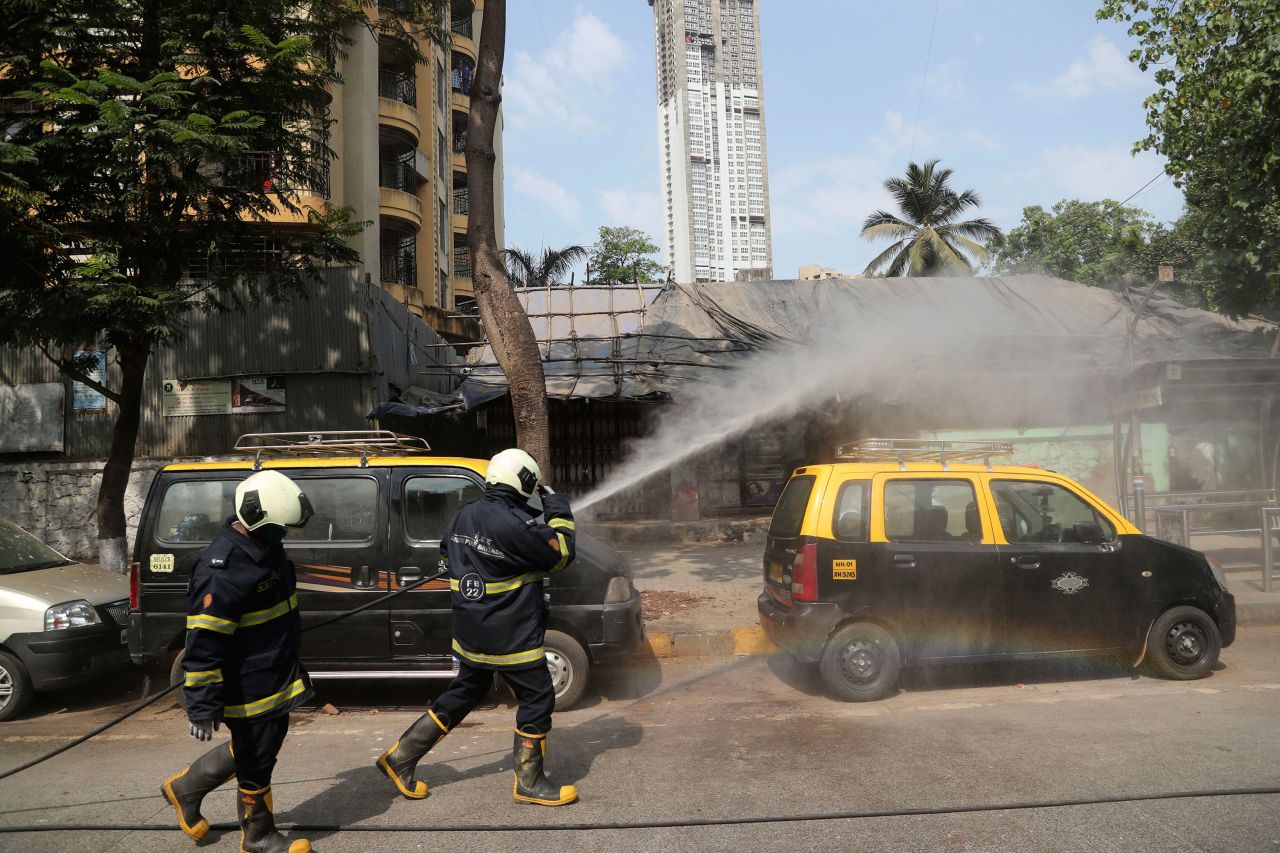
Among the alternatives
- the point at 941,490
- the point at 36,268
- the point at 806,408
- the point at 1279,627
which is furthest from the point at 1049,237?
the point at 36,268

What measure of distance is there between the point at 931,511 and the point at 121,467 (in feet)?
27.6

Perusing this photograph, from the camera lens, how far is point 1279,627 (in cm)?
824

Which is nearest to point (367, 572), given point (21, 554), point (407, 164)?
point (21, 554)

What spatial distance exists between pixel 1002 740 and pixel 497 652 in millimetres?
3108

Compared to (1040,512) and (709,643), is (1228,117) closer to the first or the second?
(1040,512)

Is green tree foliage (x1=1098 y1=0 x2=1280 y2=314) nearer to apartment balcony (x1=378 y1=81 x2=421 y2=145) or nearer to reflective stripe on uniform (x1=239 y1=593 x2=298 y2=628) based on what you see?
reflective stripe on uniform (x1=239 y1=593 x2=298 y2=628)

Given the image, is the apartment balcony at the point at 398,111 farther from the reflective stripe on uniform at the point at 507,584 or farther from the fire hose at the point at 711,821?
the fire hose at the point at 711,821

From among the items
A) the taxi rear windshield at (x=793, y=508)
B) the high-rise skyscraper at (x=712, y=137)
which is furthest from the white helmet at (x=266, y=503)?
the high-rise skyscraper at (x=712, y=137)

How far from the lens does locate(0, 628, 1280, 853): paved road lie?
374 cm

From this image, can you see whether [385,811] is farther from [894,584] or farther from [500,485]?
[894,584]

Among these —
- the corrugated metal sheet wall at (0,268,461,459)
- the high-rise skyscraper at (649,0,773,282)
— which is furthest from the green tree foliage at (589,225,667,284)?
the high-rise skyscraper at (649,0,773,282)

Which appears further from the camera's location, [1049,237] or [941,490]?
[1049,237]

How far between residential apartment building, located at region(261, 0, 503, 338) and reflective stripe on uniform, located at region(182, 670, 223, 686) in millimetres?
14222

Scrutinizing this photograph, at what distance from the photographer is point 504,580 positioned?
13.6 ft
